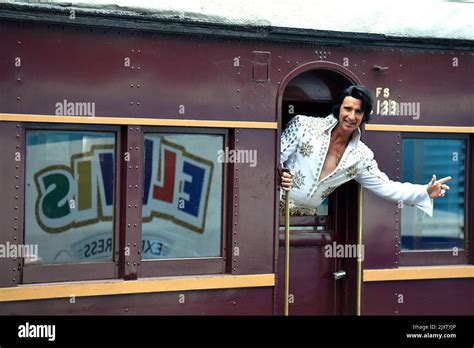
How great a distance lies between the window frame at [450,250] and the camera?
7426 mm

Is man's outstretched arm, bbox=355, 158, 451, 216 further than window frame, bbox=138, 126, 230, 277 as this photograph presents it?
Yes

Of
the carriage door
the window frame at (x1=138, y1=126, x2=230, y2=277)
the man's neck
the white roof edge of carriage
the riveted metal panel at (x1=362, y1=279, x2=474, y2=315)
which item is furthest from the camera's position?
the riveted metal panel at (x1=362, y1=279, x2=474, y2=315)

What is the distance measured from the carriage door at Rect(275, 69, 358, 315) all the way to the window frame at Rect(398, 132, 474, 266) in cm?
44

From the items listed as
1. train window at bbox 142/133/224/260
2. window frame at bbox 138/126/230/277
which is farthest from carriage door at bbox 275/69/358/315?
train window at bbox 142/133/224/260

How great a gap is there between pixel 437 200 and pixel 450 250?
42cm

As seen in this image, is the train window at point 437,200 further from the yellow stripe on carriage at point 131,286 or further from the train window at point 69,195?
the train window at point 69,195

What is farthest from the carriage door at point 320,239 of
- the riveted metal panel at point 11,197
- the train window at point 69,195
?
the riveted metal panel at point 11,197

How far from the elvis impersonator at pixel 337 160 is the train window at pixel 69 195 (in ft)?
4.36

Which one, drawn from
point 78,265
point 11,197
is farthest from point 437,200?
point 11,197

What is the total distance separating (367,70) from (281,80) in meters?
0.75

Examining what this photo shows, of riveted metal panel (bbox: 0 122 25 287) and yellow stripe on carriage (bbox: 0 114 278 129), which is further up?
yellow stripe on carriage (bbox: 0 114 278 129)

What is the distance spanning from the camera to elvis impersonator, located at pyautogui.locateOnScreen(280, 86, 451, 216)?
22.4 feet

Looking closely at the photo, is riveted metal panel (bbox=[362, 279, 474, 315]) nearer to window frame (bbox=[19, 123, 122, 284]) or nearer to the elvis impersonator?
the elvis impersonator
